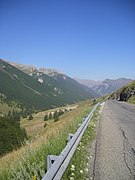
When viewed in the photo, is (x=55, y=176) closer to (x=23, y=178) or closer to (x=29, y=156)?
(x=23, y=178)

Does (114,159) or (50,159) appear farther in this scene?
(114,159)

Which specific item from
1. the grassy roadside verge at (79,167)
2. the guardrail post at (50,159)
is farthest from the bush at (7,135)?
the guardrail post at (50,159)

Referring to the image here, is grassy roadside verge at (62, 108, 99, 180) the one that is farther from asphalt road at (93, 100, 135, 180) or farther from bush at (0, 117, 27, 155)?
bush at (0, 117, 27, 155)

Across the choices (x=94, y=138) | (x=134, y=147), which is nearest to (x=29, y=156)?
(x=134, y=147)

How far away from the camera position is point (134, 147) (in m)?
8.45

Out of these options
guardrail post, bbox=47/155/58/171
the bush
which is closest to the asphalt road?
guardrail post, bbox=47/155/58/171

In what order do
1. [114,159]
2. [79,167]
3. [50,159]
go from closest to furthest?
[50,159] < [79,167] < [114,159]

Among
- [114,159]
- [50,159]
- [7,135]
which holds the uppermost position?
[50,159]

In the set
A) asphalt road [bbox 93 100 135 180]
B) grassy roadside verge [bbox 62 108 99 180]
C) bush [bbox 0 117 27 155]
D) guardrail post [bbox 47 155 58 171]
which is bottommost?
bush [bbox 0 117 27 155]

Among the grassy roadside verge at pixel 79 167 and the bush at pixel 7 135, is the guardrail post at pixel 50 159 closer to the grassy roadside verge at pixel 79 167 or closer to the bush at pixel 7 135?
the grassy roadside verge at pixel 79 167

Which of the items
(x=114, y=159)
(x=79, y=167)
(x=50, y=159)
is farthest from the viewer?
(x=114, y=159)

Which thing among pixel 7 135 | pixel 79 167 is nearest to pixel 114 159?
pixel 79 167

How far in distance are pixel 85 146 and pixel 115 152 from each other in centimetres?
121

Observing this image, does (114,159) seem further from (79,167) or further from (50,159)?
(50,159)
